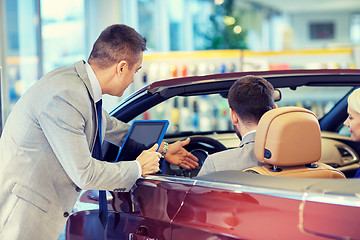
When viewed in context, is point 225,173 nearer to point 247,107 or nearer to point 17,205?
point 247,107

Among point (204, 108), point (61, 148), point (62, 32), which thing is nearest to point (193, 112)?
point (204, 108)

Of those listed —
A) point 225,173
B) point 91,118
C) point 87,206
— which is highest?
point 91,118

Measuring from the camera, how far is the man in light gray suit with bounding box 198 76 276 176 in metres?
2.38

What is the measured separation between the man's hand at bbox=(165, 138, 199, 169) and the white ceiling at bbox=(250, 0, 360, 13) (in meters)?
19.5

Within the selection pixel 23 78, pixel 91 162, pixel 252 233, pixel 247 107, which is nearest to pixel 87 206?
pixel 91 162

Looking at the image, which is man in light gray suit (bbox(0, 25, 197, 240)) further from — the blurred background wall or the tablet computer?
the blurred background wall

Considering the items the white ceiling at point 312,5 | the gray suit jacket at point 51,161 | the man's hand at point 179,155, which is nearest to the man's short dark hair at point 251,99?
the man's hand at point 179,155

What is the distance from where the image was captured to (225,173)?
78.4 inches

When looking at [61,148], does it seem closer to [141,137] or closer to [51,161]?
[51,161]

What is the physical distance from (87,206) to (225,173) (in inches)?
38.6

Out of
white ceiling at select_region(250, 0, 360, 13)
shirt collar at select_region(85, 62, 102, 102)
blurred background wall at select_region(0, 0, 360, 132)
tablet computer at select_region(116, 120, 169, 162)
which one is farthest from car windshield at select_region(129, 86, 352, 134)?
white ceiling at select_region(250, 0, 360, 13)

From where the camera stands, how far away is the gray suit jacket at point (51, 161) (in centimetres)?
226

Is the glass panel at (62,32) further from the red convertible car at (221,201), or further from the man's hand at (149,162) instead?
the man's hand at (149,162)

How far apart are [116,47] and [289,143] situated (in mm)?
887
